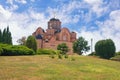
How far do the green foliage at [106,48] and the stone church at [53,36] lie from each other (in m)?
32.4

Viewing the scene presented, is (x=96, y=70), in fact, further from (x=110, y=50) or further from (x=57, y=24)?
(x=57, y=24)

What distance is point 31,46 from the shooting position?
56656mm

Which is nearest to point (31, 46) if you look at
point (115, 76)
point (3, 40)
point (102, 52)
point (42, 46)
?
point (102, 52)

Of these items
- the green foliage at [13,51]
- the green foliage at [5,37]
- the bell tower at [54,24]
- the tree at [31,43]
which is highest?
the bell tower at [54,24]

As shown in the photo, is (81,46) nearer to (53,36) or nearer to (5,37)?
(53,36)

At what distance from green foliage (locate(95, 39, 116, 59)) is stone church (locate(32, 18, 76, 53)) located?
32374 millimetres

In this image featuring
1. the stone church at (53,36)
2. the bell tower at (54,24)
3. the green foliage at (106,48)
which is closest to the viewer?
the green foliage at (106,48)

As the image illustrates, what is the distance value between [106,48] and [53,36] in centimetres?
3726

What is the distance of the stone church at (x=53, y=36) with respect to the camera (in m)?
93.1

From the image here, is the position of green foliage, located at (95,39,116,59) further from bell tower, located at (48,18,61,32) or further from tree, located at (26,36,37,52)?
bell tower, located at (48,18,61,32)

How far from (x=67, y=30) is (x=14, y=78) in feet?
248

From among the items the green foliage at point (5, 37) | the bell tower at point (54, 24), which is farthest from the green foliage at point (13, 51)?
the bell tower at point (54, 24)

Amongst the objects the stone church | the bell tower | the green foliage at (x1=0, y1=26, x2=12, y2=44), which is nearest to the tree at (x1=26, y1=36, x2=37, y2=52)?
the green foliage at (x1=0, y1=26, x2=12, y2=44)

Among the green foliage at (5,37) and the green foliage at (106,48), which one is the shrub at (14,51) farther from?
the green foliage at (5,37)
